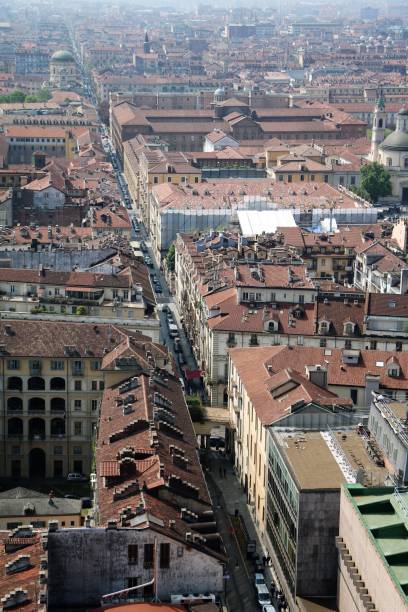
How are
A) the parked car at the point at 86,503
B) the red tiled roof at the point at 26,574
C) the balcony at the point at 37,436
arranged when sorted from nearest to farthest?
the red tiled roof at the point at 26,574
the parked car at the point at 86,503
the balcony at the point at 37,436

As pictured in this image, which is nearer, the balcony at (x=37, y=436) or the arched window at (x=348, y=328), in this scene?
the balcony at (x=37, y=436)

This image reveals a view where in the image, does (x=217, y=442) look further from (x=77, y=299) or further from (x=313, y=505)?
(x=313, y=505)

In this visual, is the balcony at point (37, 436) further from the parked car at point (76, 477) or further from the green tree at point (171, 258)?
the green tree at point (171, 258)

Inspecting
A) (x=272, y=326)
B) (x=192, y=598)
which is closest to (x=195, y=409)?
(x=272, y=326)

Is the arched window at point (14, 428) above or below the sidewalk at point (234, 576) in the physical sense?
above

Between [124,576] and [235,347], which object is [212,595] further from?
[235,347]

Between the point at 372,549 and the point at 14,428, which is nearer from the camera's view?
the point at 372,549

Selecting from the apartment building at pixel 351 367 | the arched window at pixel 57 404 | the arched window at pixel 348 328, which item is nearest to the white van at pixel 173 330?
the arched window at pixel 348 328

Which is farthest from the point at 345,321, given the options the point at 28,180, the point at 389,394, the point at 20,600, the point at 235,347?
the point at 28,180
